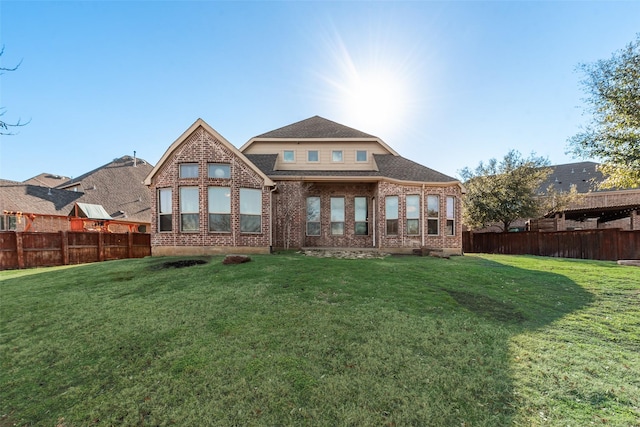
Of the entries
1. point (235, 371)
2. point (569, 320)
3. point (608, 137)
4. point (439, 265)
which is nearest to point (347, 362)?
point (235, 371)

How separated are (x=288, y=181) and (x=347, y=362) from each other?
11.2 metres

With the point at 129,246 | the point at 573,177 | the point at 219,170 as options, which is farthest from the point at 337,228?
the point at 573,177

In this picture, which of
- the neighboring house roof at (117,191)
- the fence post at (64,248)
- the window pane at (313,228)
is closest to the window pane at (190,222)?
the fence post at (64,248)

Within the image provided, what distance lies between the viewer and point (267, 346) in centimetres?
401

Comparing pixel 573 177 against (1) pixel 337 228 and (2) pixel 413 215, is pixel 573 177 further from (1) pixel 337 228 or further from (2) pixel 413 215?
(1) pixel 337 228

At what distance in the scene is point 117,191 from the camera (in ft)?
82.4

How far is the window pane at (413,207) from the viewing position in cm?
1388

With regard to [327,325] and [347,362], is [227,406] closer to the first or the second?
A: [347,362]

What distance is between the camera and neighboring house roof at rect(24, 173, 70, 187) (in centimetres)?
2879

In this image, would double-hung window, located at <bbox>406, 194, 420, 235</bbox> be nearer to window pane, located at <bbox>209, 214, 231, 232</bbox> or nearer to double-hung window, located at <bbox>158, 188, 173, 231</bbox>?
window pane, located at <bbox>209, 214, 231, 232</bbox>

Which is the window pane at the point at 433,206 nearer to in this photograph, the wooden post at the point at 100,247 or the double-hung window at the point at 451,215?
the double-hung window at the point at 451,215

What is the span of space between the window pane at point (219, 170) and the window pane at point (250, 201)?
3.23 feet

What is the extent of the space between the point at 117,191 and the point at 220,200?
62.4 ft

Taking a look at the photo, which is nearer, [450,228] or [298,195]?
[298,195]
